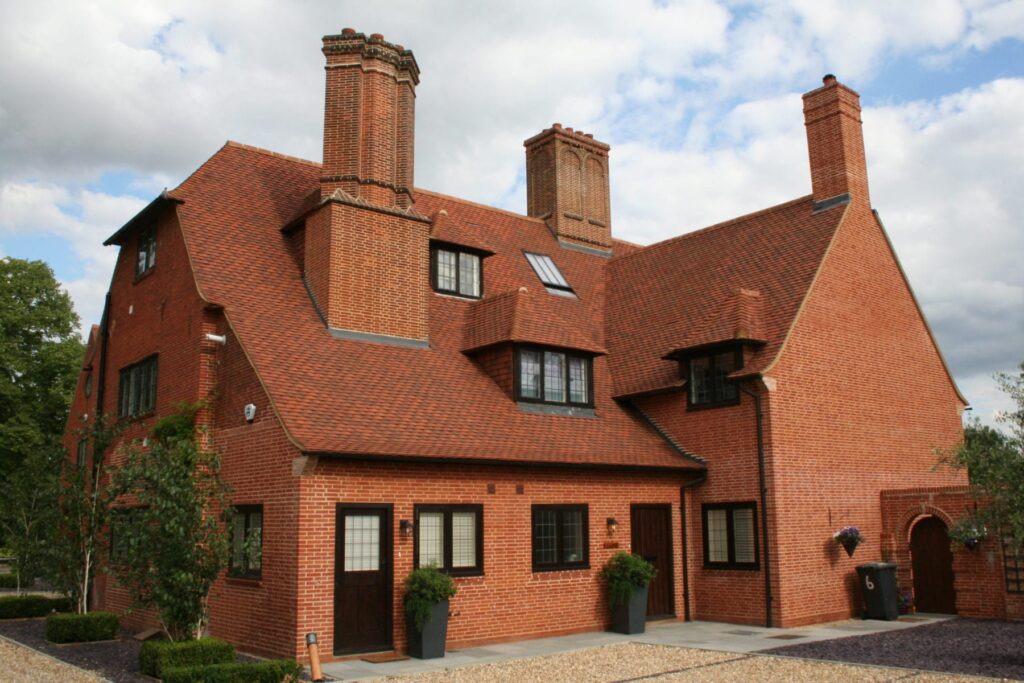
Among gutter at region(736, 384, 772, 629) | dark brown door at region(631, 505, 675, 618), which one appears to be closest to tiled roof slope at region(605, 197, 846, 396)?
gutter at region(736, 384, 772, 629)

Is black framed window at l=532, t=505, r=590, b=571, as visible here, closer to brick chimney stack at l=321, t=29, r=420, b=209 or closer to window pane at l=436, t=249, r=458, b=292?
window pane at l=436, t=249, r=458, b=292

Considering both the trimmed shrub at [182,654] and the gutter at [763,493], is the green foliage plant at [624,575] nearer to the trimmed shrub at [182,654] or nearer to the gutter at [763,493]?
→ the gutter at [763,493]

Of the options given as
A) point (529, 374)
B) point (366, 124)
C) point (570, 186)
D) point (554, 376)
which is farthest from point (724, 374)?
point (570, 186)

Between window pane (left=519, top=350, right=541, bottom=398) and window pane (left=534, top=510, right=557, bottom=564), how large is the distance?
2625 millimetres

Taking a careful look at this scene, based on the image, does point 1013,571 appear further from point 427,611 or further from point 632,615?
point 427,611

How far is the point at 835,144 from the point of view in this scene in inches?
779

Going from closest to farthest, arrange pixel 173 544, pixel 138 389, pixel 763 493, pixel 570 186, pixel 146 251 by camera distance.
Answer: pixel 173 544 → pixel 763 493 → pixel 138 389 → pixel 146 251 → pixel 570 186

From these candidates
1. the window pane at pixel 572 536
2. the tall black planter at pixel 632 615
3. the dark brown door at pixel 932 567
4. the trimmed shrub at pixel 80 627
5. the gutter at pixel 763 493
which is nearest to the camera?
the trimmed shrub at pixel 80 627

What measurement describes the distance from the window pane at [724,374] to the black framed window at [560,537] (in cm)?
392

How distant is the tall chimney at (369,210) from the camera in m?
17.0

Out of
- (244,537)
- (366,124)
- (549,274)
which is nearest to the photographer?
(244,537)

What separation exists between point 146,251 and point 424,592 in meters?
10.8

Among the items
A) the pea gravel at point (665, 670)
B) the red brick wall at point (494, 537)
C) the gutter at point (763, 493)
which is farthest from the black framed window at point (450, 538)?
the gutter at point (763, 493)

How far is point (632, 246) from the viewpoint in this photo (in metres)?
27.1
